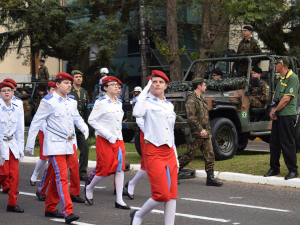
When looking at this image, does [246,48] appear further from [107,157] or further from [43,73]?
[43,73]

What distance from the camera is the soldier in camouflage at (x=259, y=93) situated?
10.5m

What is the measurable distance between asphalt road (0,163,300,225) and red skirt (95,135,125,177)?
1.72 feet

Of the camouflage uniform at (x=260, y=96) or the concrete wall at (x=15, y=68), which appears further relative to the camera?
the concrete wall at (x=15, y=68)

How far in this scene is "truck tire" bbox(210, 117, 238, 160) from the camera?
9.67 metres

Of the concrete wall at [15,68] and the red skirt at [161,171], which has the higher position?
the concrete wall at [15,68]

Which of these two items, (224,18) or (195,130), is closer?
(195,130)

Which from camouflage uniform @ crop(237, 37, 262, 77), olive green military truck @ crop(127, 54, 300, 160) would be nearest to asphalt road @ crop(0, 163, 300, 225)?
olive green military truck @ crop(127, 54, 300, 160)

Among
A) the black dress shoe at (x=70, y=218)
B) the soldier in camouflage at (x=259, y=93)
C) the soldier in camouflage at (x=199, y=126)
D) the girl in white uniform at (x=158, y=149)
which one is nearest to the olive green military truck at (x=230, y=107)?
the soldier in camouflage at (x=259, y=93)

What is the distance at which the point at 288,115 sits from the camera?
316 inches

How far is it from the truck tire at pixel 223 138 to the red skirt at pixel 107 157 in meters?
3.52

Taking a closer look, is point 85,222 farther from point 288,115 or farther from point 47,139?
point 288,115

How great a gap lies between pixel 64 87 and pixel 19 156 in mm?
1272

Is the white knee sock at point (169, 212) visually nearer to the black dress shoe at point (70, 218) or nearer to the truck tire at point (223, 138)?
the black dress shoe at point (70, 218)

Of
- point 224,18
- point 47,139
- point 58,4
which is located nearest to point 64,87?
point 47,139
